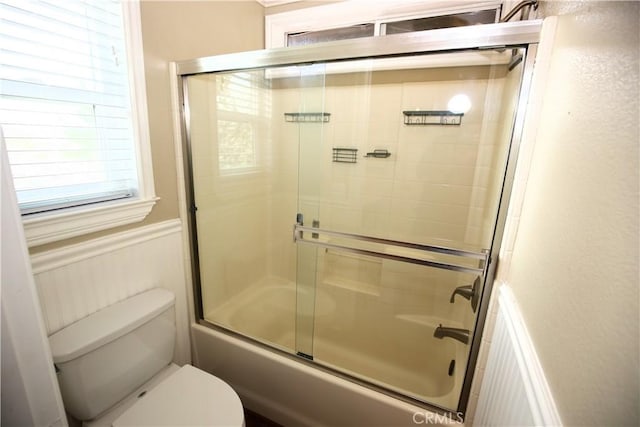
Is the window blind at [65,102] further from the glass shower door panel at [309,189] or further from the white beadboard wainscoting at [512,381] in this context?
the white beadboard wainscoting at [512,381]

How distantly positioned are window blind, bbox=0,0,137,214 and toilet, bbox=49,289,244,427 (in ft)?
1.62

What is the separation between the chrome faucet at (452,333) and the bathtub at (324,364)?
0.14 ft

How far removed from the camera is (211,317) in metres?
1.80

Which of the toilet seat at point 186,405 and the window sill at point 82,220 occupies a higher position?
the window sill at point 82,220

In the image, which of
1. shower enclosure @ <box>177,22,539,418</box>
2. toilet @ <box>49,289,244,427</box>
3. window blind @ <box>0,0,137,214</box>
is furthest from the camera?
shower enclosure @ <box>177,22,539,418</box>

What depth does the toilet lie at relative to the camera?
41.8 inches

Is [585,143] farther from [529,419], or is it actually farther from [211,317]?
[211,317]

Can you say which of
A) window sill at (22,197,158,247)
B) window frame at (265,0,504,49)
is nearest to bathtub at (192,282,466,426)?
window sill at (22,197,158,247)

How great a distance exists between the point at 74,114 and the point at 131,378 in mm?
1096

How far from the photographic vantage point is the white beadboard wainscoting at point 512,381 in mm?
610

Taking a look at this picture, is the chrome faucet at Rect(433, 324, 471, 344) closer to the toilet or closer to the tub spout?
the tub spout

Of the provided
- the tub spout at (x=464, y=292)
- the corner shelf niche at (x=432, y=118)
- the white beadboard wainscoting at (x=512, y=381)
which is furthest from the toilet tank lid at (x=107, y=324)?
the corner shelf niche at (x=432, y=118)

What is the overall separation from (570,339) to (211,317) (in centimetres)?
175

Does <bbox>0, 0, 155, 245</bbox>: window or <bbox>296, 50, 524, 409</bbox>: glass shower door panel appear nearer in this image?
<bbox>0, 0, 155, 245</bbox>: window
